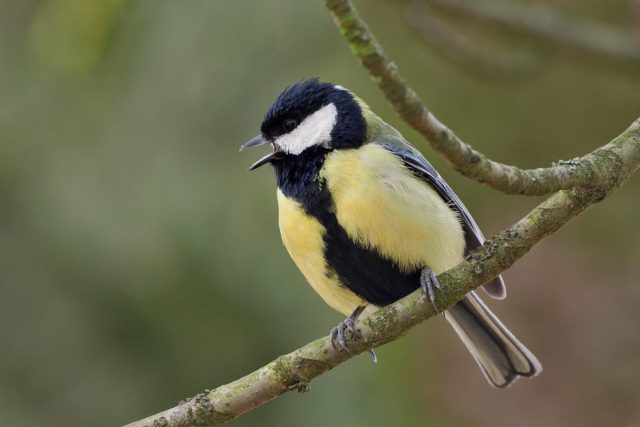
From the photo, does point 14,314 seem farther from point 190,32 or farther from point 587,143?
point 587,143

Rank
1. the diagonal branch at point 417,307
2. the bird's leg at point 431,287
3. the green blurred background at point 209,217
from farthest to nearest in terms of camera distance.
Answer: the green blurred background at point 209,217 → the bird's leg at point 431,287 → the diagonal branch at point 417,307

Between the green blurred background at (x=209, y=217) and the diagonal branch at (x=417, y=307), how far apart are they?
142 cm

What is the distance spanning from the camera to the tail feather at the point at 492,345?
121 inches

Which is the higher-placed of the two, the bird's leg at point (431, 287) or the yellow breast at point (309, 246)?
the yellow breast at point (309, 246)

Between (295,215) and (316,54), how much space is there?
160cm

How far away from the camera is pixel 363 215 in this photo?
2.70m

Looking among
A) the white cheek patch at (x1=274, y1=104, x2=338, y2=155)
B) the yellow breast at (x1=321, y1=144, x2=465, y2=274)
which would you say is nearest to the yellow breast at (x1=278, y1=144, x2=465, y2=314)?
the yellow breast at (x1=321, y1=144, x2=465, y2=274)

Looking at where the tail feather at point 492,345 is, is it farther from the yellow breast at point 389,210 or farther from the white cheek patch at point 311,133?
the white cheek patch at point 311,133

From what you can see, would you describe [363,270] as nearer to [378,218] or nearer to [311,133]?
[378,218]

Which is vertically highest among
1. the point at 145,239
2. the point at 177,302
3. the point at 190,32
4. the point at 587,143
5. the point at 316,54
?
the point at 190,32

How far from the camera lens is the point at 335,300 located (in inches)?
118

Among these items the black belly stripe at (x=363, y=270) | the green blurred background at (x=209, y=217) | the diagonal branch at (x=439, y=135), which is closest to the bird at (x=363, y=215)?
the black belly stripe at (x=363, y=270)

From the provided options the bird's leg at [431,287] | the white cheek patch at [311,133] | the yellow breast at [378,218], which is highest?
the white cheek patch at [311,133]

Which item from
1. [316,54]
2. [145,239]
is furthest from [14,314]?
[316,54]
